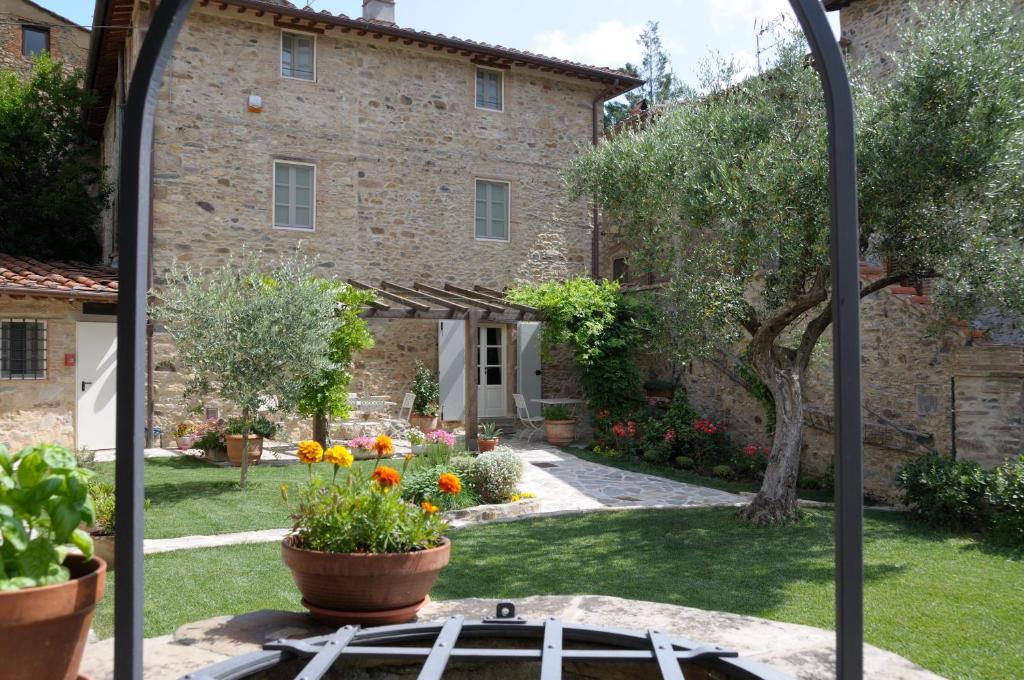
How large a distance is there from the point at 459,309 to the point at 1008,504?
25.3ft

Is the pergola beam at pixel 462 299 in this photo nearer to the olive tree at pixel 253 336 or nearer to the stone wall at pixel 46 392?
the olive tree at pixel 253 336

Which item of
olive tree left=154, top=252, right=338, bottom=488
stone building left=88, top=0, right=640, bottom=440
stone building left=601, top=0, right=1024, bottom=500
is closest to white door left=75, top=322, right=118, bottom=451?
stone building left=88, top=0, right=640, bottom=440

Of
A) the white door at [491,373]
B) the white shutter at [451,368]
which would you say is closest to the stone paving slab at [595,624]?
the white shutter at [451,368]

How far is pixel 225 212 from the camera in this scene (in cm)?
1288

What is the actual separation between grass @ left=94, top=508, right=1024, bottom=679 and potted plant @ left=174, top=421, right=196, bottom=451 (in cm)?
595

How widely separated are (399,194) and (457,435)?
444 cm

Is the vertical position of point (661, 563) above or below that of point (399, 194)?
below

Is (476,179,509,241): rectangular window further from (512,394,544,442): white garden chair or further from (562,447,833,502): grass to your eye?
(562,447,833,502): grass

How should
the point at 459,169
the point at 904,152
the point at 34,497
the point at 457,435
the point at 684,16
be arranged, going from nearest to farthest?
the point at 34,497 → the point at 684,16 → the point at 904,152 → the point at 457,435 → the point at 459,169

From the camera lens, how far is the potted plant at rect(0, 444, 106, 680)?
1757 millimetres

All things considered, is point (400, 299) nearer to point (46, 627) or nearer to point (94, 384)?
point (94, 384)

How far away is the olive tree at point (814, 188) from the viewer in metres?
6.51

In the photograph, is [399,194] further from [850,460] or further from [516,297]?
[850,460]

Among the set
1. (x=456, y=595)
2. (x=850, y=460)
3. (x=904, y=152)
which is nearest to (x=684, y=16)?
(x=850, y=460)
